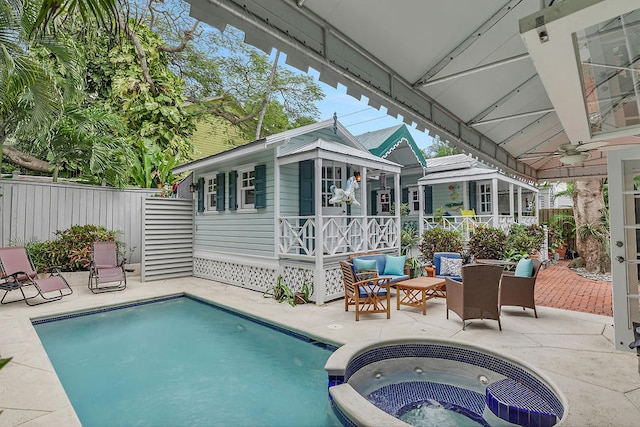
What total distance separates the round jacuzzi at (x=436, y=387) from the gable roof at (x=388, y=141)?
7884 millimetres

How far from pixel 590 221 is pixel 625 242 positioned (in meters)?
7.38

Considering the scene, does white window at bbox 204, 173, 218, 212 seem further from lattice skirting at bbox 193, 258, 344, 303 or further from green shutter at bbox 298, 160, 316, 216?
green shutter at bbox 298, 160, 316, 216

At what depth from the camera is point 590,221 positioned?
10.5 meters

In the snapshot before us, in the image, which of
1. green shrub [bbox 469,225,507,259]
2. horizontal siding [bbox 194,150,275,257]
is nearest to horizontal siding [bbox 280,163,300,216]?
horizontal siding [bbox 194,150,275,257]

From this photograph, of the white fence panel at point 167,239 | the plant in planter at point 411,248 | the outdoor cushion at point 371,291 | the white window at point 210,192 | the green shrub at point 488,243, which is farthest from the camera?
the white window at point 210,192

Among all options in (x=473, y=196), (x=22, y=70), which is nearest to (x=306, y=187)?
(x=22, y=70)

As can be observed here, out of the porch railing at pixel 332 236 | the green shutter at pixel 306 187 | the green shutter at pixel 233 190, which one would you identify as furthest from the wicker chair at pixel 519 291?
the green shutter at pixel 233 190

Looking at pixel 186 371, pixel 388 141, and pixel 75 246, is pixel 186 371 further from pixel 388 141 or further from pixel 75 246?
pixel 388 141

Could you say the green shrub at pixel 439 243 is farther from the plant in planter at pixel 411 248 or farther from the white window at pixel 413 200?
the white window at pixel 413 200

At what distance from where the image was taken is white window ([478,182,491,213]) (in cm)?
1430

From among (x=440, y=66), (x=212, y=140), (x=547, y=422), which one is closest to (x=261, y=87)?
(x=212, y=140)

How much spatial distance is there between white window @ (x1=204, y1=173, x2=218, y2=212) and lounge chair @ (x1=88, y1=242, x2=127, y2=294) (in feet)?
9.17

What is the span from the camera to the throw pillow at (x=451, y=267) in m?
7.38

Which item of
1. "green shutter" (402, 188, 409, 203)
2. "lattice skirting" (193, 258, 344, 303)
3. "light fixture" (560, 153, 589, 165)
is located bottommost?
"lattice skirting" (193, 258, 344, 303)
